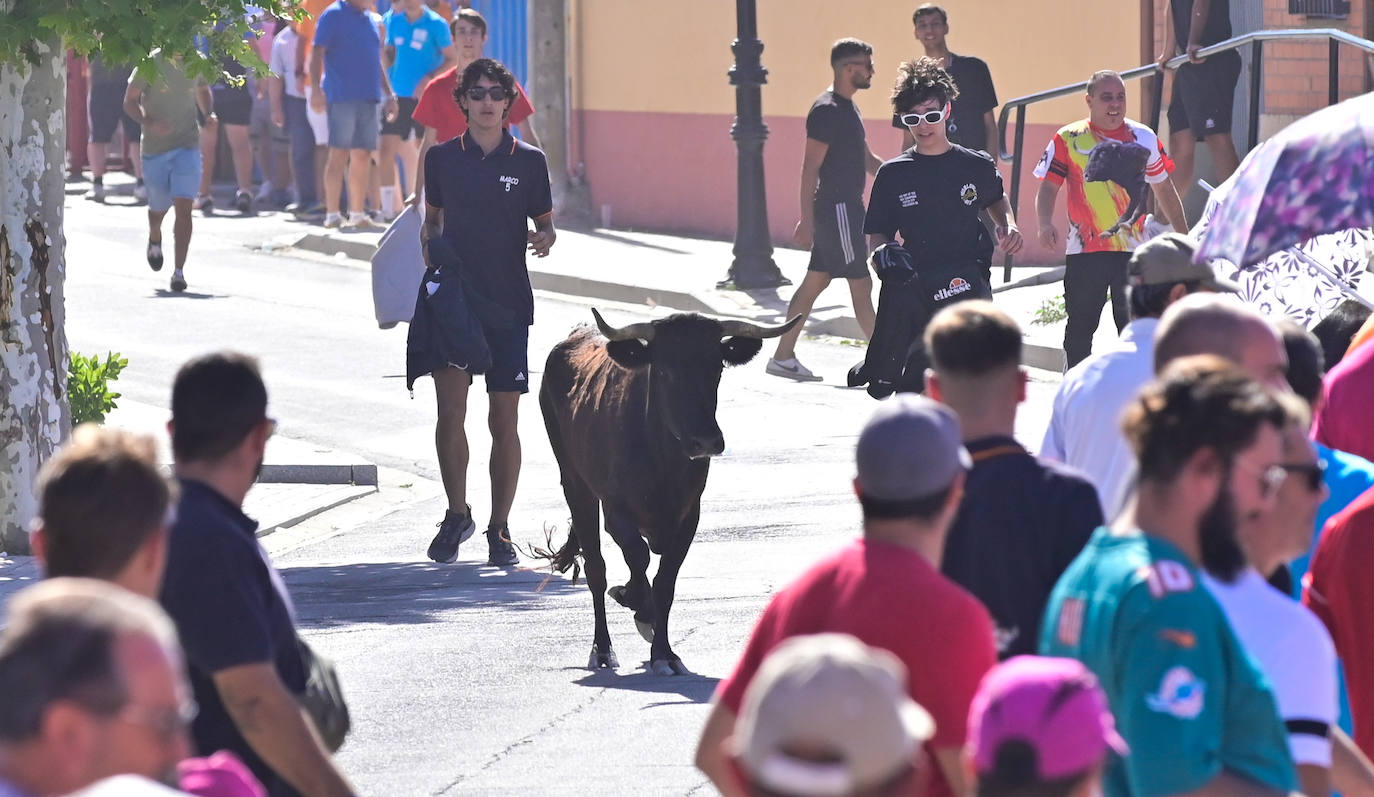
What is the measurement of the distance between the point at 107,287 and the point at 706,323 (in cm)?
1283

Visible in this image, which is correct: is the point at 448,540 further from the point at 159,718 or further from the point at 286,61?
the point at 286,61

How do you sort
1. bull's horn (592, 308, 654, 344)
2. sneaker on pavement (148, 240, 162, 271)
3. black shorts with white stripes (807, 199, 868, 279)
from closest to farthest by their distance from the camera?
bull's horn (592, 308, 654, 344) → black shorts with white stripes (807, 199, 868, 279) → sneaker on pavement (148, 240, 162, 271)

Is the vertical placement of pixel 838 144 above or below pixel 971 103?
below

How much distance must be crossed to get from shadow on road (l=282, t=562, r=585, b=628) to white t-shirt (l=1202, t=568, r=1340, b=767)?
20.1ft

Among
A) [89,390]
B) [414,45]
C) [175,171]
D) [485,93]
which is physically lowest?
[89,390]

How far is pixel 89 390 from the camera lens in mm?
12570

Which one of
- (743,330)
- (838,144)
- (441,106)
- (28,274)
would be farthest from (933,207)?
(838,144)

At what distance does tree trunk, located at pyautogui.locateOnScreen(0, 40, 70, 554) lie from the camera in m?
11.0

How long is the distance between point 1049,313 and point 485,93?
23.2 feet

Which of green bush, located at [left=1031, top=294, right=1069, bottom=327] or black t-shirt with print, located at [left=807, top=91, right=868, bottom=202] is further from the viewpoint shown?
green bush, located at [left=1031, top=294, right=1069, bottom=327]

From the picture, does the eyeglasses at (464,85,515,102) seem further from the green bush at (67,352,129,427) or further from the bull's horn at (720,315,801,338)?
the green bush at (67,352,129,427)

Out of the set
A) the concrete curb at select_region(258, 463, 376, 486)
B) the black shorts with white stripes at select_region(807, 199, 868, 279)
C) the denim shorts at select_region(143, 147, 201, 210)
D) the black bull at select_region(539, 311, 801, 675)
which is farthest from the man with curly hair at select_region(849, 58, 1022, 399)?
the denim shorts at select_region(143, 147, 201, 210)

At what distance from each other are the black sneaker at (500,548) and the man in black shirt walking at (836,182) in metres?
4.52

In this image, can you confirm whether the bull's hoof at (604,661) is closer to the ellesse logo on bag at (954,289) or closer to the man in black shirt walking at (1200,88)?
the ellesse logo on bag at (954,289)
